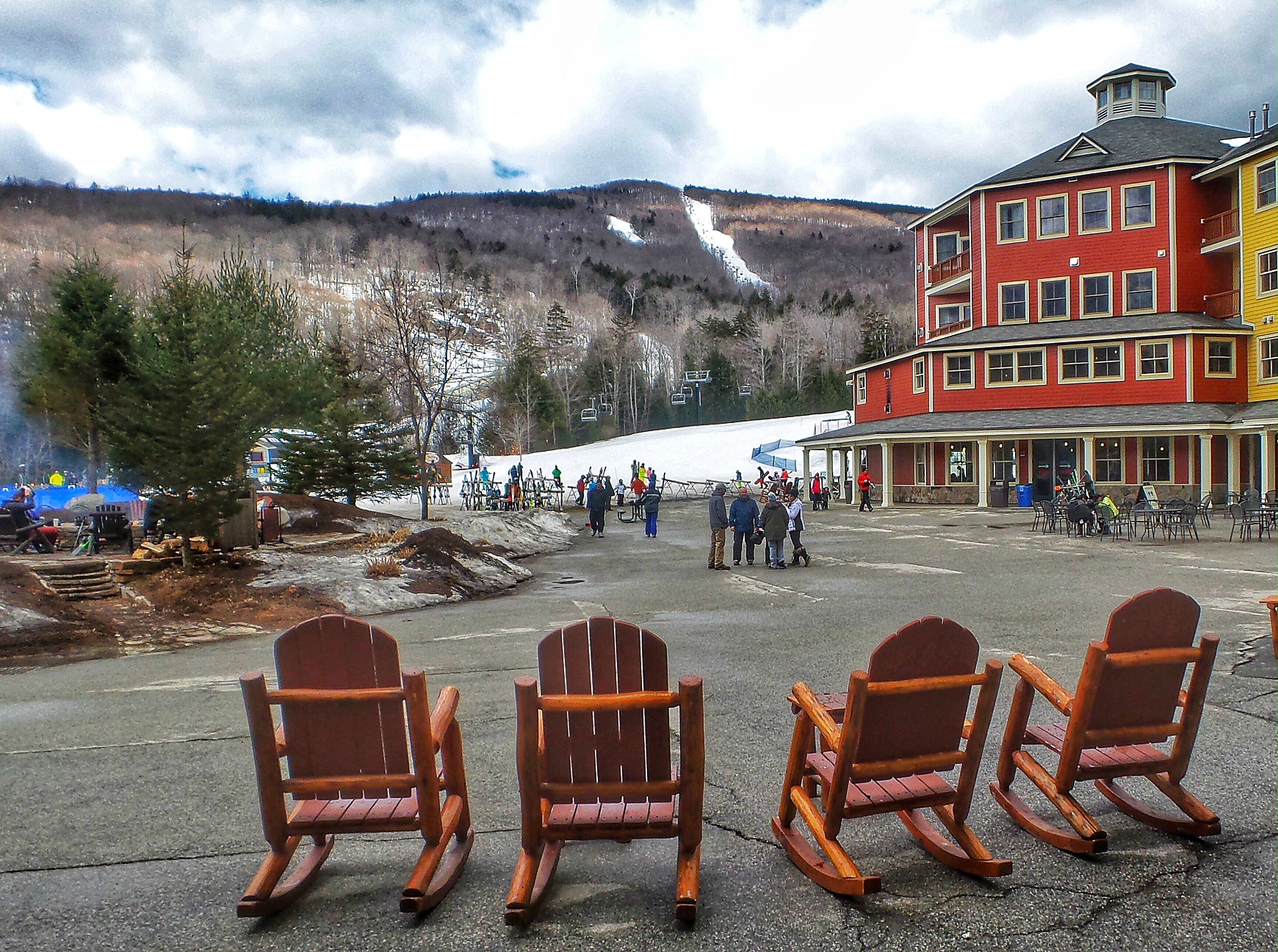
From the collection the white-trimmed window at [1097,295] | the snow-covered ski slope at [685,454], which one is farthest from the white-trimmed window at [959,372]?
the snow-covered ski slope at [685,454]

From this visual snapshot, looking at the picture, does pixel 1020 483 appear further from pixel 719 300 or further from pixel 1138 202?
pixel 719 300

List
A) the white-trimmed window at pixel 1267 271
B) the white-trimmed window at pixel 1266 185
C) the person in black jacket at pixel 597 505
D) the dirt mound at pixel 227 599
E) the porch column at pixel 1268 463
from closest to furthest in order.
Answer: the dirt mound at pixel 227 599 < the person in black jacket at pixel 597 505 < the porch column at pixel 1268 463 < the white-trimmed window at pixel 1266 185 < the white-trimmed window at pixel 1267 271

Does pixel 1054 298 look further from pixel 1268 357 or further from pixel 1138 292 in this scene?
pixel 1268 357

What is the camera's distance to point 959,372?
116 feet

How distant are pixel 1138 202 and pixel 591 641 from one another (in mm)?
38603

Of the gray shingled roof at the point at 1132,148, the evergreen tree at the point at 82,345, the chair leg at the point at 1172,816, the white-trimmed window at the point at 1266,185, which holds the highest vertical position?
the gray shingled roof at the point at 1132,148

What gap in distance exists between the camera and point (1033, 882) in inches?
140

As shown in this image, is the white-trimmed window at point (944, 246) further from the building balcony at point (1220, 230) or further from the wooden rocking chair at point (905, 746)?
the wooden rocking chair at point (905, 746)

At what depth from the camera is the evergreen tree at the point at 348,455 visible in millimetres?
26750

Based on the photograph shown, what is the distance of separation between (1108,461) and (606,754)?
34476mm

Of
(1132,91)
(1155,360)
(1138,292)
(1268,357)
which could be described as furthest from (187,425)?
(1132,91)

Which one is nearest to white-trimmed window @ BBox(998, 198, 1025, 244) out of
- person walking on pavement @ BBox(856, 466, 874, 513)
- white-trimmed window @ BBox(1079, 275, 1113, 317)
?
white-trimmed window @ BBox(1079, 275, 1113, 317)

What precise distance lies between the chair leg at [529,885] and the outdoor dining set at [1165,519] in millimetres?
20317

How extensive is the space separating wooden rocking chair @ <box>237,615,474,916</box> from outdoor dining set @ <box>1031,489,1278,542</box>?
20.8 meters
